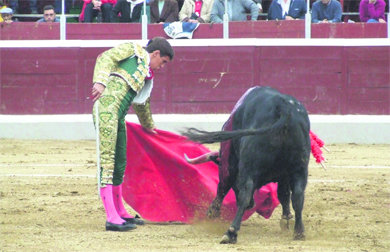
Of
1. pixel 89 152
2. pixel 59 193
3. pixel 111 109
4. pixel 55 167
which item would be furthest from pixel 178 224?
pixel 89 152

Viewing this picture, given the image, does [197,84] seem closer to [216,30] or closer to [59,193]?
[216,30]

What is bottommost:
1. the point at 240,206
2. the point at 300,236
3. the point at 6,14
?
the point at 300,236

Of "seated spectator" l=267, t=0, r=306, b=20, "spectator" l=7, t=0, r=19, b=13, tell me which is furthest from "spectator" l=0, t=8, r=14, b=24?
"seated spectator" l=267, t=0, r=306, b=20

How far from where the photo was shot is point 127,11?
9.60 meters

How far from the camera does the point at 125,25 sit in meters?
9.50

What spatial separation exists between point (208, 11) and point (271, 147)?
537cm

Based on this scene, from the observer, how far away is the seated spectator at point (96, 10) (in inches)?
380

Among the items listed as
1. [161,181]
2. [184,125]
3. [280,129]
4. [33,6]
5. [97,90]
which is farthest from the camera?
[33,6]

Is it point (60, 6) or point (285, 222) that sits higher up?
point (60, 6)

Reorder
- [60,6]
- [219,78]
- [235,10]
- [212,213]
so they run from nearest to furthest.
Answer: [212,213] < [219,78] < [235,10] < [60,6]

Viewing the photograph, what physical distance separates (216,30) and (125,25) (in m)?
0.96

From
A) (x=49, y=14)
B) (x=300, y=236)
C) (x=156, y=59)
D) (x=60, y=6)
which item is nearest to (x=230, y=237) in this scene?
(x=300, y=236)

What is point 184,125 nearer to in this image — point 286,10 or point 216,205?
point 286,10

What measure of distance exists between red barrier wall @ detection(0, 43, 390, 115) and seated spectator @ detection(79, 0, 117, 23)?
0.48 metres
